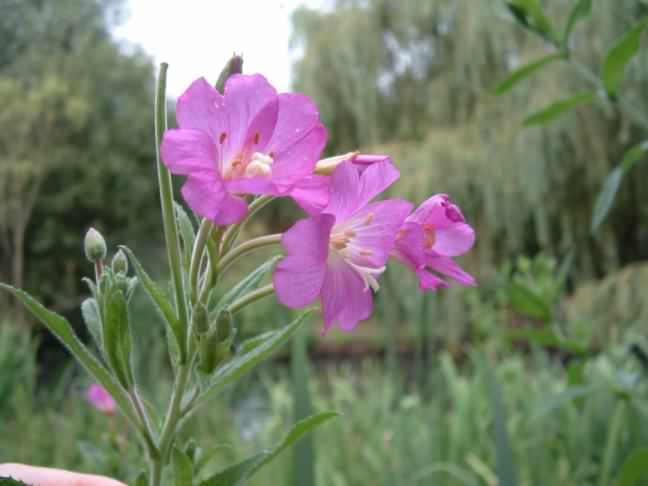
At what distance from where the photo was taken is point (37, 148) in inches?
185

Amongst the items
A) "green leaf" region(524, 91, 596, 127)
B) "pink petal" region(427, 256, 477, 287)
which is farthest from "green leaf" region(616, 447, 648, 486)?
"pink petal" region(427, 256, 477, 287)

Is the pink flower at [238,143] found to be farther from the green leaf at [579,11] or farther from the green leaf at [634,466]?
the green leaf at [634,466]

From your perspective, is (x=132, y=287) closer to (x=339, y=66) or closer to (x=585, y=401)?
(x=585, y=401)

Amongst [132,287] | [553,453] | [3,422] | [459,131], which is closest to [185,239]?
[132,287]

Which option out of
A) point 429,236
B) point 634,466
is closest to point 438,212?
point 429,236

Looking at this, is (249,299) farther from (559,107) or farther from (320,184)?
(559,107)

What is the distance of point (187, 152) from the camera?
229mm

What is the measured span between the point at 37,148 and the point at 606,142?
351 centimetres

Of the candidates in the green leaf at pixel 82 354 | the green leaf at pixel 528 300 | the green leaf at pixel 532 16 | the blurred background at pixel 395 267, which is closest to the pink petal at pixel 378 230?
the green leaf at pixel 82 354

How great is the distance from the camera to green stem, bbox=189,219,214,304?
0.24 meters

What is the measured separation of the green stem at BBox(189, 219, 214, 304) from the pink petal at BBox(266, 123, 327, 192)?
0.09ft

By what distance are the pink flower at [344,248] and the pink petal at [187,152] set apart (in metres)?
0.04

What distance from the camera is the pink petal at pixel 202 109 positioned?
0.24m

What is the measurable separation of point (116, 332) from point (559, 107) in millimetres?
628
